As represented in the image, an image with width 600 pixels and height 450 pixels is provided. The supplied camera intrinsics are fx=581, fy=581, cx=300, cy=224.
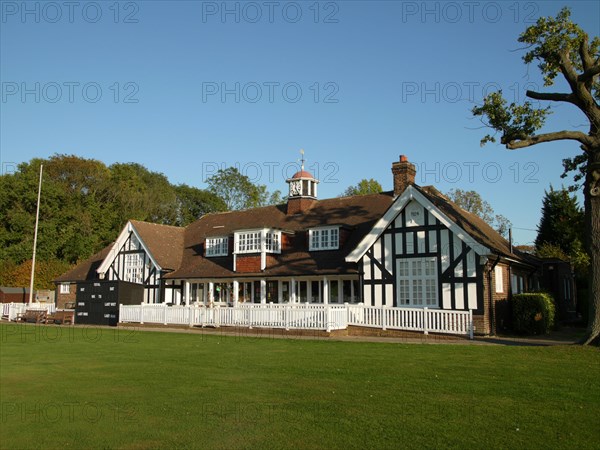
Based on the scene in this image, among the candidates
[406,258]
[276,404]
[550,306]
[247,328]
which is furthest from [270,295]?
[276,404]

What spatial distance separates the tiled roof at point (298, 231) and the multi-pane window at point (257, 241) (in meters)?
0.35

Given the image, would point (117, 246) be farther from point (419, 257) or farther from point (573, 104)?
point (573, 104)

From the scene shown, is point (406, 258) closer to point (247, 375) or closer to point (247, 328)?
point (247, 328)

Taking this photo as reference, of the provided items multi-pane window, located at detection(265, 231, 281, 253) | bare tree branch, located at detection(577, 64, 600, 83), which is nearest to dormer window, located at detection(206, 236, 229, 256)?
multi-pane window, located at detection(265, 231, 281, 253)

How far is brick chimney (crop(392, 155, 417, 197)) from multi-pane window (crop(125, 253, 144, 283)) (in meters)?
15.3

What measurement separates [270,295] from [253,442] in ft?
73.6

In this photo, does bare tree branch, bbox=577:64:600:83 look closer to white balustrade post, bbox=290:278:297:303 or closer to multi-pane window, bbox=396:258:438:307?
multi-pane window, bbox=396:258:438:307

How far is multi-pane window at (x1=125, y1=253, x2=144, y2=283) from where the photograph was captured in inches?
1319

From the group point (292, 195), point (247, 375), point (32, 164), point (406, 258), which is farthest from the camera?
point (32, 164)

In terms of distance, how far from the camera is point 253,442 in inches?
280

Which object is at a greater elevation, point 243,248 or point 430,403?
point 243,248

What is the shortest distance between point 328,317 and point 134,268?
52.7 ft

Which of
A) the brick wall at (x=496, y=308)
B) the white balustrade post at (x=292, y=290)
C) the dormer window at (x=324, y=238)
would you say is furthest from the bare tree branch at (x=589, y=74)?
the white balustrade post at (x=292, y=290)

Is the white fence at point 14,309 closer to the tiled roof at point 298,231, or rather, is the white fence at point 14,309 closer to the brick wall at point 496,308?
the tiled roof at point 298,231
